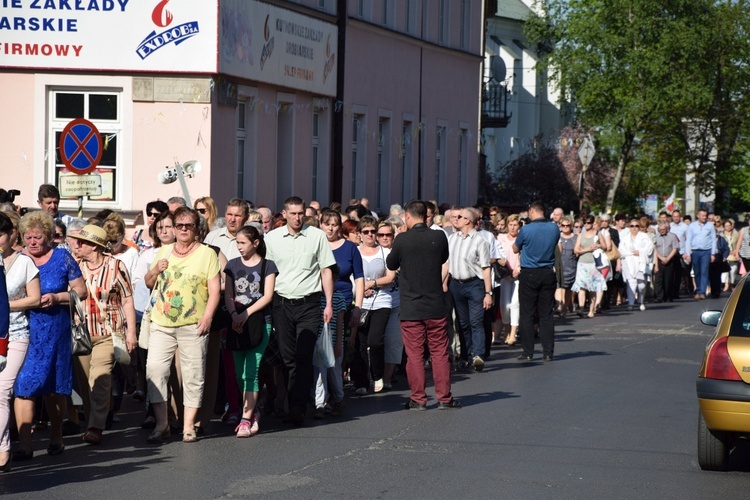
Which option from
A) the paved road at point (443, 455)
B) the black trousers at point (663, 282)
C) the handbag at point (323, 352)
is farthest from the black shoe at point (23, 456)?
the black trousers at point (663, 282)

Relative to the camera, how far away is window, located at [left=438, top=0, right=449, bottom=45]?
3700 cm

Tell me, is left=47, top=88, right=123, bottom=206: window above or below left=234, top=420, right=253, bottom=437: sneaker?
above

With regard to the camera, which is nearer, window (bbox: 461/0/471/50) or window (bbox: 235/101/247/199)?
window (bbox: 235/101/247/199)

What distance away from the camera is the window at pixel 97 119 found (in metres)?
22.6

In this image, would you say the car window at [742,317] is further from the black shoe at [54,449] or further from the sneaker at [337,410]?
the black shoe at [54,449]

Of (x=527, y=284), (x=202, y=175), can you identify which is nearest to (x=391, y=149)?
(x=202, y=175)

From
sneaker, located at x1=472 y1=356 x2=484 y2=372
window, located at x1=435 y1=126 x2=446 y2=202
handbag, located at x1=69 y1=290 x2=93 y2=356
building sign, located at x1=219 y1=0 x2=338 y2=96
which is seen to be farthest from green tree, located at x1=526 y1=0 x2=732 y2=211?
handbag, located at x1=69 y1=290 x2=93 y2=356

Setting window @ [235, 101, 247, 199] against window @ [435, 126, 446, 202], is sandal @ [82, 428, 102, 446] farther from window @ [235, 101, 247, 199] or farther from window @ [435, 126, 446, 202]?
window @ [435, 126, 446, 202]

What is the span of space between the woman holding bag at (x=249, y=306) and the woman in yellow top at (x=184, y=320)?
51 cm

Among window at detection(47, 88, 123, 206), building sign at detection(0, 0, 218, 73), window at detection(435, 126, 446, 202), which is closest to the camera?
building sign at detection(0, 0, 218, 73)

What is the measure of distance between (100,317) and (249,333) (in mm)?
1168

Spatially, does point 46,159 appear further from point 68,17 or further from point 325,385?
point 325,385

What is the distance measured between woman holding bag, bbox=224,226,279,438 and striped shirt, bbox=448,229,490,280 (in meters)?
5.16

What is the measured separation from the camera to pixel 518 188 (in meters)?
54.8
